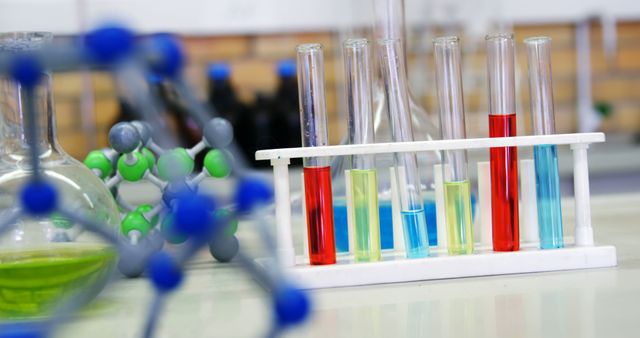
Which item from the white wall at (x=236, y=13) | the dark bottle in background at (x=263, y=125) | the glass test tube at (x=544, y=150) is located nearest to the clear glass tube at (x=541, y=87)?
the glass test tube at (x=544, y=150)

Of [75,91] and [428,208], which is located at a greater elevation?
[75,91]

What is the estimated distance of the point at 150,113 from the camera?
0.22 metres

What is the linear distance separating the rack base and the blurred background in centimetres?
144

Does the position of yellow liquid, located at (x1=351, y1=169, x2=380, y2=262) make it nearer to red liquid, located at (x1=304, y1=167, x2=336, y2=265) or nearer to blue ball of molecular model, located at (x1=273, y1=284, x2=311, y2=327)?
red liquid, located at (x1=304, y1=167, x2=336, y2=265)

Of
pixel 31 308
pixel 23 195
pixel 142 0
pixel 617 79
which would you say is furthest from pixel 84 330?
pixel 617 79

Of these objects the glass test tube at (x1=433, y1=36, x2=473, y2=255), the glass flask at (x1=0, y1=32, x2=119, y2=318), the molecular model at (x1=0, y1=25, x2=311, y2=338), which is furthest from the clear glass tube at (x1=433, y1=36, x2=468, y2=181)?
the molecular model at (x1=0, y1=25, x2=311, y2=338)

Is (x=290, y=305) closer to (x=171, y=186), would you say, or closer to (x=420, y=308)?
(x=171, y=186)

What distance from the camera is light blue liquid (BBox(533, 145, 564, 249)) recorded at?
0.68 metres

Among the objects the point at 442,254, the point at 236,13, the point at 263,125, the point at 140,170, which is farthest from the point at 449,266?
the point at 236,13

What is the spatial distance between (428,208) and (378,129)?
0.08m

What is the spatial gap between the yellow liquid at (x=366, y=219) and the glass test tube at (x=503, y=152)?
0.31ft

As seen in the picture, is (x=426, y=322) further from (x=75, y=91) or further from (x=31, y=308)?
(x=75, y=91)

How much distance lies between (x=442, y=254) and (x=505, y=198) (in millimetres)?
66

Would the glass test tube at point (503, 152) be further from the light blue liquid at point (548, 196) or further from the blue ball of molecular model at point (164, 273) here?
the blue ball of molecular model at point (164, 273)
